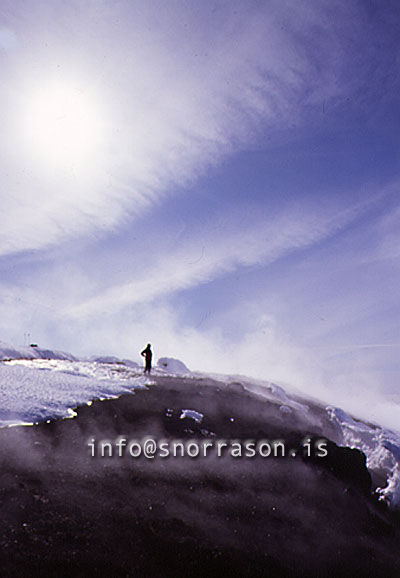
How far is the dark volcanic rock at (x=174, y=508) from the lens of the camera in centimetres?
695

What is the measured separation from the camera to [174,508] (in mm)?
9023

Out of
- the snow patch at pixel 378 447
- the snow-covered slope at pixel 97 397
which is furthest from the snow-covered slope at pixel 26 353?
the snow patch at pixel 378 447

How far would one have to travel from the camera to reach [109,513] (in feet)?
26.3

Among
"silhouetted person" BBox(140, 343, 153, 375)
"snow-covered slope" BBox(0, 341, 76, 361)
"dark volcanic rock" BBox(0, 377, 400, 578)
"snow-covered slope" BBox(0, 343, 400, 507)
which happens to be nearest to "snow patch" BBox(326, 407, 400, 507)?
"snow-covered slope" BBox(0, 343, 400, 507)

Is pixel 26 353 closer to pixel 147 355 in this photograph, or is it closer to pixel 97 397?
pixel 147 355

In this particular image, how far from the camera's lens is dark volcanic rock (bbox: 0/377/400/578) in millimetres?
6949

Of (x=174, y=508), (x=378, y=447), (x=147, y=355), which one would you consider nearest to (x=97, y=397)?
(x=174, y=508)

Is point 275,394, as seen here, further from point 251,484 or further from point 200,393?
point 251,484

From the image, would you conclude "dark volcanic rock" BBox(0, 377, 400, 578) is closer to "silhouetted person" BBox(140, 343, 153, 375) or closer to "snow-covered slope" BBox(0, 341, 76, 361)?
"silhouetted person" BBox(140, 343, 153, 375)

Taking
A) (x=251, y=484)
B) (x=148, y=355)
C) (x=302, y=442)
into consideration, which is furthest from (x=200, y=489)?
(x=148, y=355)

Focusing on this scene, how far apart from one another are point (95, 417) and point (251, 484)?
18.6 ft

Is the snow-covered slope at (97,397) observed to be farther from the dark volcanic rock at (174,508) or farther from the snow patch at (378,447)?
the dark volcanic rock at (174,508)

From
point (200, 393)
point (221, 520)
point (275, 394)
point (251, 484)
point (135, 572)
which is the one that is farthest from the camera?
point (275, 394)

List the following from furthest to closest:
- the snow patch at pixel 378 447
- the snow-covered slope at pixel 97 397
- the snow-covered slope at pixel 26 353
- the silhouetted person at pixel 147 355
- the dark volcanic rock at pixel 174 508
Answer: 1. the snow-covered slope at pixel 26 353
2. the silhouetted person at pixel 147 355
3. the snow patch at pixel 378 447
4. the snow-covered slope at pixel 97 397
5. the dark volcanic rock at pixel 174 508
